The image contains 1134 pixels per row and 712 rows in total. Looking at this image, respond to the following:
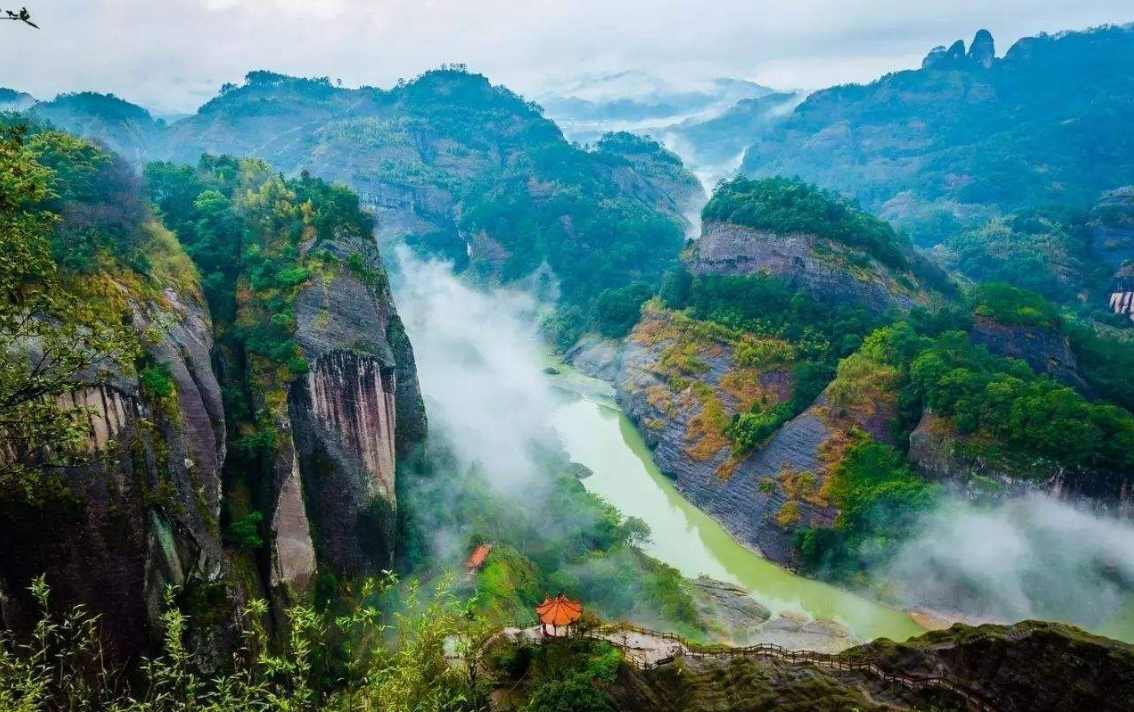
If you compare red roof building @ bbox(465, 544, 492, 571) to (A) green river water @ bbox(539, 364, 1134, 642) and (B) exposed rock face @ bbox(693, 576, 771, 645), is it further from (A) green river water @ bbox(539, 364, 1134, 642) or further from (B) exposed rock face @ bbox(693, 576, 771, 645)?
(A) green river water @ bbox(539, 364, 1134, 642)

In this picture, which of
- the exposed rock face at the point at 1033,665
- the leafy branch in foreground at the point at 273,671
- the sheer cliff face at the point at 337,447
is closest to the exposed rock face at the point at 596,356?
the sheer cliff face at the point at 337,447

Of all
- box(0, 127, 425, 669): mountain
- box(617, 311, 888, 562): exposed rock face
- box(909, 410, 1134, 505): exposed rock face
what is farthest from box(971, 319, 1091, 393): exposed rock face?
box(0, 127, 425, 669): mountain

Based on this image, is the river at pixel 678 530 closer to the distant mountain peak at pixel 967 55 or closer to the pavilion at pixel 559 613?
the pavilion at pixel 559 613

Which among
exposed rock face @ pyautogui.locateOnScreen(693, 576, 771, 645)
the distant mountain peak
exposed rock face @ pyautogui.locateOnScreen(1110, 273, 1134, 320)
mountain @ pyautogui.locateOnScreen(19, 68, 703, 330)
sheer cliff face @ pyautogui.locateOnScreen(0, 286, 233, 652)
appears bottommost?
exposed rock face @ pyautogui.locateOnScreen(693, 576, 771, 645)

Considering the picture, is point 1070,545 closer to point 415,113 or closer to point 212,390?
point 212,390

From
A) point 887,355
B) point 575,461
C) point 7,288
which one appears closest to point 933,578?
point 887,355

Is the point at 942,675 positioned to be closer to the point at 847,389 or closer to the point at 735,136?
the point at 847,389
